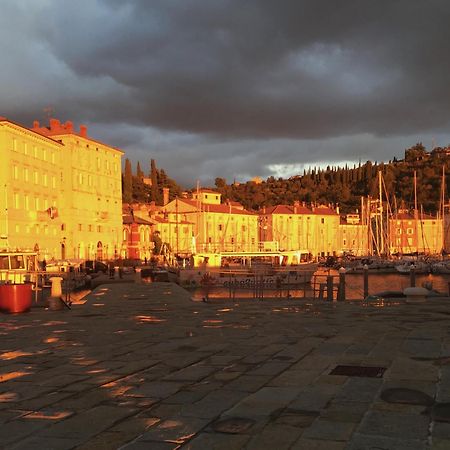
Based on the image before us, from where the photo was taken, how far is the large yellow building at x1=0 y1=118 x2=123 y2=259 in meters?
65.8

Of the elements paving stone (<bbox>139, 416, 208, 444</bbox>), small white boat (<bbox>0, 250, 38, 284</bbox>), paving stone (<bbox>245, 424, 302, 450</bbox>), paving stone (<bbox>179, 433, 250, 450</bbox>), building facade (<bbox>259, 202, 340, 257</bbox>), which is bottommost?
paving stone (<bbox>139, 416, 208, 444</bbox>)

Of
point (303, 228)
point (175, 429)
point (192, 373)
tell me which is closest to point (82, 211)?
point (303, 228)

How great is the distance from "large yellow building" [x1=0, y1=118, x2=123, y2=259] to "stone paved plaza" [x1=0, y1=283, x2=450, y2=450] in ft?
168

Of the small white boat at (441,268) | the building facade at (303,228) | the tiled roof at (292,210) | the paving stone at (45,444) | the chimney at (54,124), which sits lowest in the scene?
the small white boat at (441,268)

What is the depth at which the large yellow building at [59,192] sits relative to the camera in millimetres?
65812

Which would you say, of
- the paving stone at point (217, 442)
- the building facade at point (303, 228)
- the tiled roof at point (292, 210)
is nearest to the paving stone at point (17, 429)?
the paving stone at point (217, 442)

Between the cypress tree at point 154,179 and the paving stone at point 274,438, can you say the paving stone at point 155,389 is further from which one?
the cypress tree at point 154,179

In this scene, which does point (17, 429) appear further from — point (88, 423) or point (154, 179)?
point (154, 179)

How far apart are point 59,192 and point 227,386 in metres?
75.1

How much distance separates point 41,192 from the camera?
240 ft

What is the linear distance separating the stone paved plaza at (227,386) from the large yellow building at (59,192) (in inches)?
2017

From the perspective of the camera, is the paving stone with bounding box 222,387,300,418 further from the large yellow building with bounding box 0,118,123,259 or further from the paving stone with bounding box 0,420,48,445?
the large yellow building with bounding box 0,118,123,259

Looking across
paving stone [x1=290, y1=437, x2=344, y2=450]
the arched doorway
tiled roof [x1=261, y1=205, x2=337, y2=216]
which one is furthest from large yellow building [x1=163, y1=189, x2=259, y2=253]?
paving stone [x1=290, y1=437, x2=344, y2=450]

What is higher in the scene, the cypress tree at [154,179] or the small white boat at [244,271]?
the cypress tree at [154,179]
